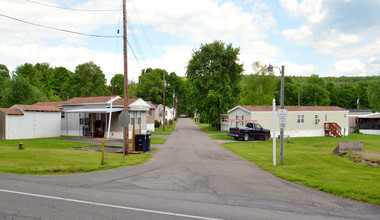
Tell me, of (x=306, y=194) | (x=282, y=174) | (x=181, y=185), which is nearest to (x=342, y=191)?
(x=306, y=194)

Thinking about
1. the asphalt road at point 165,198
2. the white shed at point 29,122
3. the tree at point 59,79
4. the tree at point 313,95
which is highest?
the tree at point 59,79

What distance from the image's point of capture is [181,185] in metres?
9.80

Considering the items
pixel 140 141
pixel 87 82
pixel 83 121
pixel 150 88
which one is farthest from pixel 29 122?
pixel 150 88

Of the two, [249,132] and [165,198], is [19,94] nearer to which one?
[249,132]

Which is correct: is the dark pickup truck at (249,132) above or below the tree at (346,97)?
below

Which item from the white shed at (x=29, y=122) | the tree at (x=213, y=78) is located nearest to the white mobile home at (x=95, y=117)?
the white shed at (x=29, y=122)

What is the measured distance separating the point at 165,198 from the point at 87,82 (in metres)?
69.9

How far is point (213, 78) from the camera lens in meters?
45.9

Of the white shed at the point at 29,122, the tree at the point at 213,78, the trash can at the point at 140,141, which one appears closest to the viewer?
the trash can at the point at 140,141

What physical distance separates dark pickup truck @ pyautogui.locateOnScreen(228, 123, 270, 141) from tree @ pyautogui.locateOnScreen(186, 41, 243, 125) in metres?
13.6

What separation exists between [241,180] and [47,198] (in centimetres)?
668

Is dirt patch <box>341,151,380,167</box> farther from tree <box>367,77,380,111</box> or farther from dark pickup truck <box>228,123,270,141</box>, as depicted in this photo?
tree <box>367,77,380,111</box>

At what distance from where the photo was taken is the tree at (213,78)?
45375mm

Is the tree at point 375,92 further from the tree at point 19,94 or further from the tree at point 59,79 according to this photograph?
the tree at point 59,79
